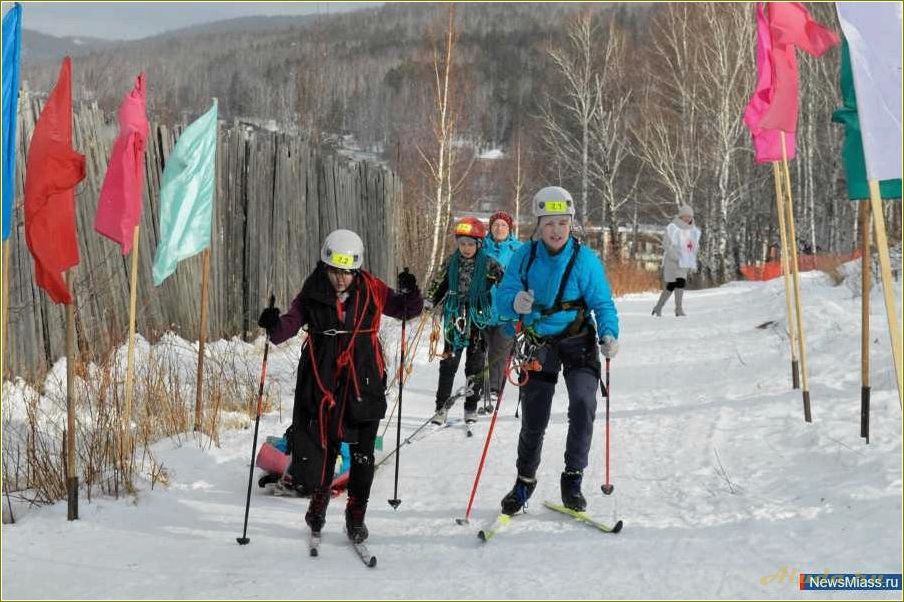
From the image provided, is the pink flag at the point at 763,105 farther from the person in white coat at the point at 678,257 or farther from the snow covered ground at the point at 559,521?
the person in white coat at the point at 678,257

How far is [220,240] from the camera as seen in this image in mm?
10531

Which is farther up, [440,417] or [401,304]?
[401,304]

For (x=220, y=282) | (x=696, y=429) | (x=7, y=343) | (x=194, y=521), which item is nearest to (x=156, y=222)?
(x=220, y=282)

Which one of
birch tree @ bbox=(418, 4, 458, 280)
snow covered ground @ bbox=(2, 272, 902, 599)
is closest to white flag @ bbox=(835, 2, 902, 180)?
snow covered ground @ bbox=(2, 272, 902, 599)

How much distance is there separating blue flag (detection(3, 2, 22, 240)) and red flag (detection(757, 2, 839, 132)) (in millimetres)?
5010

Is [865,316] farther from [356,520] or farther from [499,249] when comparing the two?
[356,520]

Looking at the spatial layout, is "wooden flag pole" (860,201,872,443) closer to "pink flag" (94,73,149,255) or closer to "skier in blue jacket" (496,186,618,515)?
"skier in blue jacket" (496,186,618,515)

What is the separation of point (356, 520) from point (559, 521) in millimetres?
1143

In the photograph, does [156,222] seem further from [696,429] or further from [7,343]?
[696,429]

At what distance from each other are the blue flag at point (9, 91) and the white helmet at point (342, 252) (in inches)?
64.1

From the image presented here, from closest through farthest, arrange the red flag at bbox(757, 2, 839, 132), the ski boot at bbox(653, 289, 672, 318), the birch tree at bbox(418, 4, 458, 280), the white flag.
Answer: the white flag, the red flag at bbox(757, 2, 839, 132), the ski boot at bbox(653, 289, 672, 318), the birch tree at bbox(418, 4, 458, 280)

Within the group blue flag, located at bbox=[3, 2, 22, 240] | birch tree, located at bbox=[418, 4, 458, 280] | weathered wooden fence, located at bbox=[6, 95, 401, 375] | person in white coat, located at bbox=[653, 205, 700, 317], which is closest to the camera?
blue flag, located at bbox=[3, 2, 22, 240]

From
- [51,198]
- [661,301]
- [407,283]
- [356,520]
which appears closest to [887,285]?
[407,283]

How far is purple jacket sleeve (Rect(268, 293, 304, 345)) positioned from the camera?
4.60 metres
